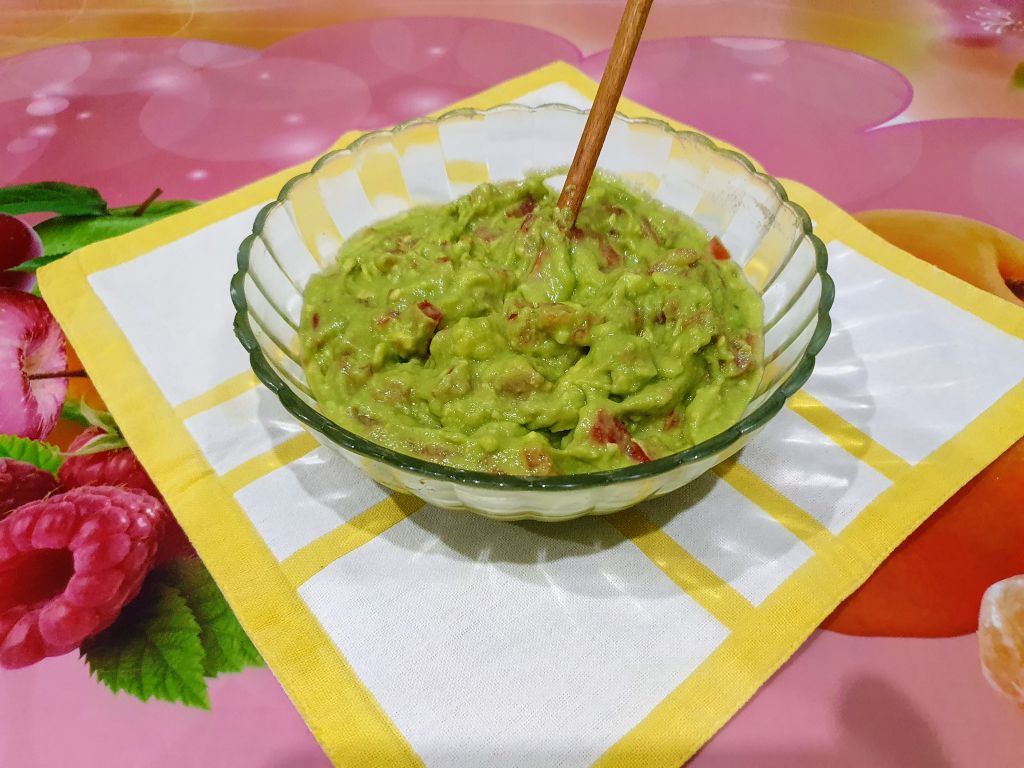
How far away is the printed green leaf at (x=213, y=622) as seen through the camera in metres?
1.35

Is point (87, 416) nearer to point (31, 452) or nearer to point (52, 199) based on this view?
point (31, 452)

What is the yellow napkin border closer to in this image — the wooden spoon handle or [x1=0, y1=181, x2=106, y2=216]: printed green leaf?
[x1=0, y1=181, x2=106, y2=216]: printed green leaf

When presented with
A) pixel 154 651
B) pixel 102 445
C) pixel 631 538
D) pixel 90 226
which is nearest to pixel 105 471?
pixel 102 445

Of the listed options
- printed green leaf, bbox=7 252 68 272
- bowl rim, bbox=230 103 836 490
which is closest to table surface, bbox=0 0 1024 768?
printed green leaf, bbox=7 252 68 272

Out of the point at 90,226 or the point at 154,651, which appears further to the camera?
the point at 90,226

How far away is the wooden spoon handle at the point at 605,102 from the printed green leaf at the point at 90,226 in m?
1.29

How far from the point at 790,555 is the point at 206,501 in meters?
1.20

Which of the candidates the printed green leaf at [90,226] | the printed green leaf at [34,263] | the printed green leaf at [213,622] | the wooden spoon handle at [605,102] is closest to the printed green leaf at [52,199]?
the printed green leaf at [90,226]

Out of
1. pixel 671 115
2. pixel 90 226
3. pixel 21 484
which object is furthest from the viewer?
pixel 671 115

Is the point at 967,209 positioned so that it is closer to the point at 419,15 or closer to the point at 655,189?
the point at 655,189

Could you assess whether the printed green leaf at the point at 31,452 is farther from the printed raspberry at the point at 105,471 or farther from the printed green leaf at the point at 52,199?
the printed green leaf at the point at 52,199

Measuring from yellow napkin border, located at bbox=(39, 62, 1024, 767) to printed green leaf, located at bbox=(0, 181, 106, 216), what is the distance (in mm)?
366

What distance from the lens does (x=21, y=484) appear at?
5.23 ft

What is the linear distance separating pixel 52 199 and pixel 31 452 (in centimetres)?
107
